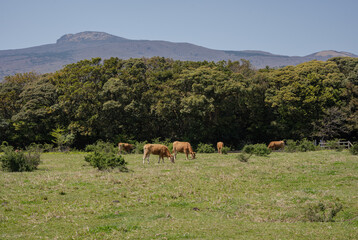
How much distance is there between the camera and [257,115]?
51.3 meters

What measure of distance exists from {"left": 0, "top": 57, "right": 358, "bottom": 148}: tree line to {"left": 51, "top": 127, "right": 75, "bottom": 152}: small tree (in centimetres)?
37

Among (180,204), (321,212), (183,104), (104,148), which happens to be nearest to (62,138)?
(183,104)

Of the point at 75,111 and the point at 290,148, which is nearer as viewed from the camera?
the point at 290,148

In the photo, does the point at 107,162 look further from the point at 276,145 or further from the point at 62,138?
the point at 62,138

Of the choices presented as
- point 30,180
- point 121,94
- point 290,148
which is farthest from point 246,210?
point 121,94

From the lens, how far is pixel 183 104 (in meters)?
45.3

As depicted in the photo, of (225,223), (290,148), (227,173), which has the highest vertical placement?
(225,223)

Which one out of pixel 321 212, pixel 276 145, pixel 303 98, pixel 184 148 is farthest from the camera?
pixel 303 98

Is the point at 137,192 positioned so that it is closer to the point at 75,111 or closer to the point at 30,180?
the point at 30,180

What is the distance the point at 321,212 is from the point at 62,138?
39209 mm

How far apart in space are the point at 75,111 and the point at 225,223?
4191 cm

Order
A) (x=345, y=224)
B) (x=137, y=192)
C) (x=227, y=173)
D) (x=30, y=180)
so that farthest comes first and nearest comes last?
(x=227, y=173) → (x=30, y=180) → (x=137, y=192) → (x=345, y=224)

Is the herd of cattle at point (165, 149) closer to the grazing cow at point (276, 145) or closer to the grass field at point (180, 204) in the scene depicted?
the grazing cow at point (276, 145)

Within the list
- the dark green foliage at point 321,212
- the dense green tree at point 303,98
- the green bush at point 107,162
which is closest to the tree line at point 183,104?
the dense green tree at point 303,98
